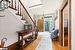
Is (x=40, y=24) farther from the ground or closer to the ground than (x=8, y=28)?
farther from the ground

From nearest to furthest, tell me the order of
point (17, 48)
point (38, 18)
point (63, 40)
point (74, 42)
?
point (74, 42) → point (17, 48) → point (63, 40) → point (38, 18)

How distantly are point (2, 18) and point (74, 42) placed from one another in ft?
11.8

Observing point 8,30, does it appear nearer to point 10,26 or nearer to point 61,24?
point 10,26

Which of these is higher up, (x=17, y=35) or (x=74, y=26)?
(x=74, y=26)

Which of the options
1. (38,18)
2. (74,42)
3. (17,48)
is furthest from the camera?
(38,18)

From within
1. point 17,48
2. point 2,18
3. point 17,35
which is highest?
point 2,18

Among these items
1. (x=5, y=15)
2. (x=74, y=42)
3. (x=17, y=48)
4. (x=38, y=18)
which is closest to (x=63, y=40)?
(x=17, y=48)

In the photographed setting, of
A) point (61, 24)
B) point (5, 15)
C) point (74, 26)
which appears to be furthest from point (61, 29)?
point (74, 26)

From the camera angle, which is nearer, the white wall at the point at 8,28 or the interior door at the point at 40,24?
the white wall at the point at 8,28

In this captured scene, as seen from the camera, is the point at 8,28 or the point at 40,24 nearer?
the point at 8,28

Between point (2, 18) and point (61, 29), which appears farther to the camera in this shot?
point (61, 29)

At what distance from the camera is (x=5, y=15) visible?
5.27 m

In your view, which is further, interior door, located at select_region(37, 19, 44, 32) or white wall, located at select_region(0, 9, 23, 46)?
interior door, located at select_region(37, 19, 44, 32)

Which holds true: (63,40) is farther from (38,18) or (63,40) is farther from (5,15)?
(38,18)
